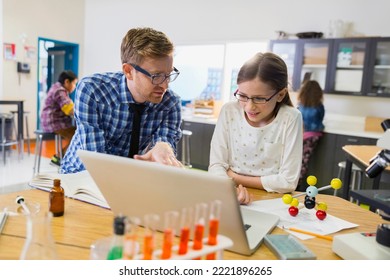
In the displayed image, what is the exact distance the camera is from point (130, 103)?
139cm

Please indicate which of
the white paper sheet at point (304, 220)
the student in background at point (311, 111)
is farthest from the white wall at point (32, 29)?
the white paper sheet at point (304, 220)

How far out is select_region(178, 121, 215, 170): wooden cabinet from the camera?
4617mm

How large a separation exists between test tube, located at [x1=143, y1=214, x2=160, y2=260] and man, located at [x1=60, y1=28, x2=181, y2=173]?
592 mm

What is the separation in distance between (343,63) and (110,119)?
3.38 meters

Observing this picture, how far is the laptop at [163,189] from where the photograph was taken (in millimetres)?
642

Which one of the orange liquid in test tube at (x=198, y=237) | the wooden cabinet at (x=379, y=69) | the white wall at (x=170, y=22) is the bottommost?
the orange liquid in test tube at (x=198, y=237)

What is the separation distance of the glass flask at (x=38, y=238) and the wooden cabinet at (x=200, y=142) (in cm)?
399

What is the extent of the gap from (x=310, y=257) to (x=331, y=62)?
373 centimetres

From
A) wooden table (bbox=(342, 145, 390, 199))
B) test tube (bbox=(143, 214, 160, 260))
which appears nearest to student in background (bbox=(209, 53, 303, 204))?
test tube (bbox=(143, 214, 160, 260))

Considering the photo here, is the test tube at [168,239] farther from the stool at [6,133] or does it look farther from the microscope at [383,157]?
the stool at [6,133]

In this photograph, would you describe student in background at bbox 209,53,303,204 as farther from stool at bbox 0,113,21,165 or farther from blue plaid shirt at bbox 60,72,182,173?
stool at bbox 0,113,21,165
